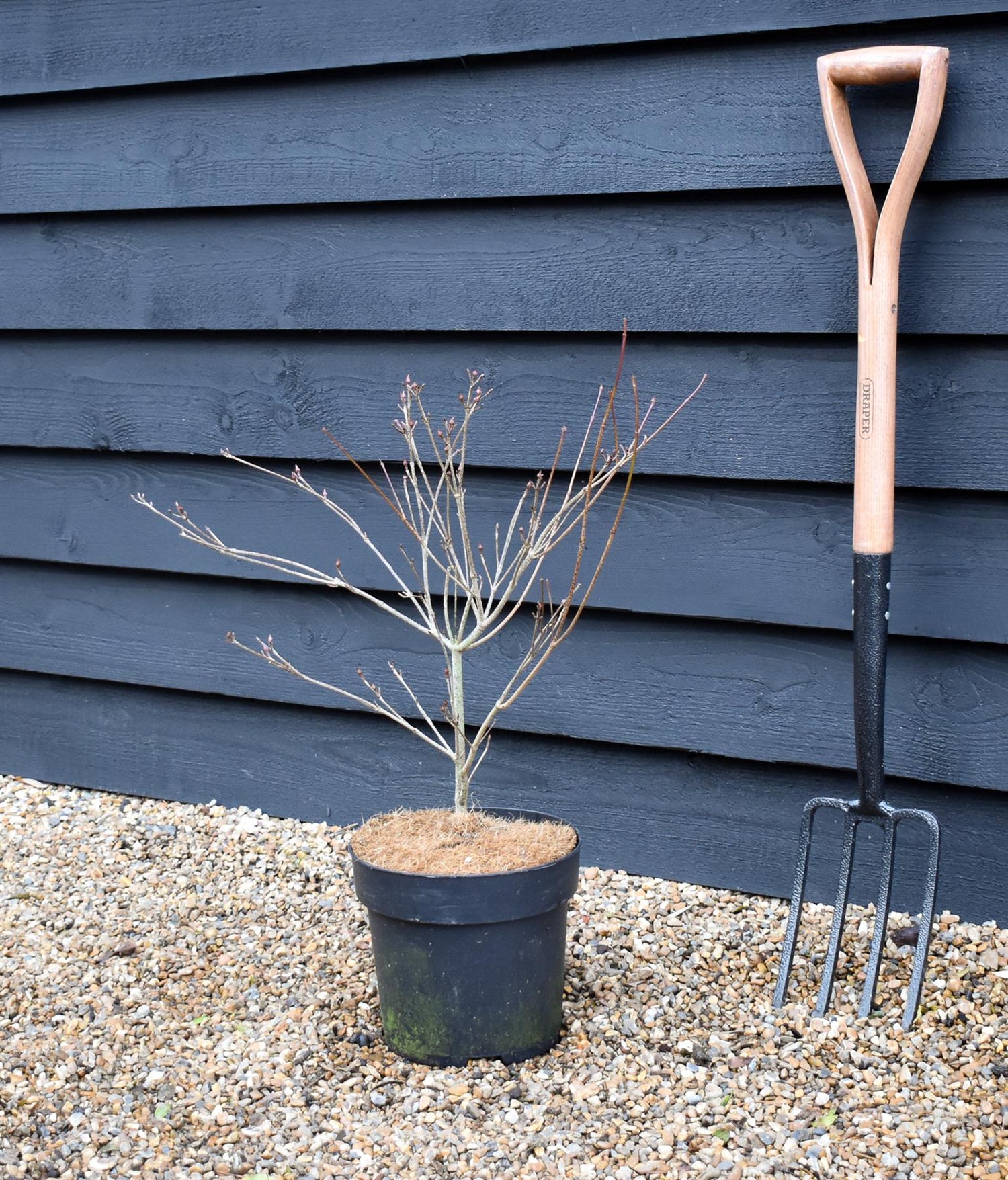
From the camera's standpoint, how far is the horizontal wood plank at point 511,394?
2100mm

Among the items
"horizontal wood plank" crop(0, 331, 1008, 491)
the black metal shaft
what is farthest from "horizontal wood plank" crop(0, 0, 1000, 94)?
the black metal shaft

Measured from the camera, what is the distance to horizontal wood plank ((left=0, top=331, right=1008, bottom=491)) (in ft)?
6.89

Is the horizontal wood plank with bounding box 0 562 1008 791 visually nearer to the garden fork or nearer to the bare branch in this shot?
the bare branch

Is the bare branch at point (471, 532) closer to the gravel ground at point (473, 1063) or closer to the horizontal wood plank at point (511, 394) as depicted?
the horizontal wood plank at point (511, 394)

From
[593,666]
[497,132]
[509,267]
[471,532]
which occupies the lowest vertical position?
[593,666]

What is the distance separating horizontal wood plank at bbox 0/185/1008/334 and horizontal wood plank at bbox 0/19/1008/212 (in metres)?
0.05

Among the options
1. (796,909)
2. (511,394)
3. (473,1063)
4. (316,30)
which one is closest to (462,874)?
(473,1063)

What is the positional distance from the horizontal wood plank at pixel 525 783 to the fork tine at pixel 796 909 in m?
0.28

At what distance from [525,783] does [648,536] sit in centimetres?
61

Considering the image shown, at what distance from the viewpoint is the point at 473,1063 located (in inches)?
73.0

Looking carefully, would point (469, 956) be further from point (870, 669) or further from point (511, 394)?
point (511, 394)

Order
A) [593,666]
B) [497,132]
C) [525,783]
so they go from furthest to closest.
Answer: [525,783]
[593,666]
[497,132]

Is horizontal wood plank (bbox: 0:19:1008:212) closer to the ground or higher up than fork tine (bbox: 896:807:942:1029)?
higher up

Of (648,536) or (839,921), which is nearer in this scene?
(839,921)
